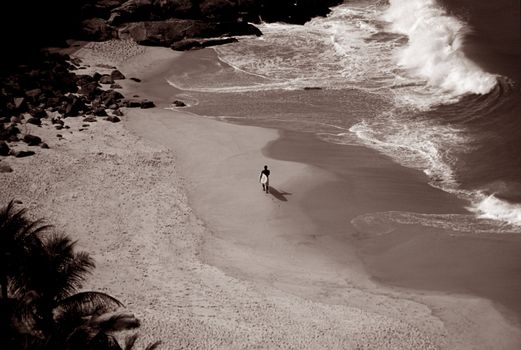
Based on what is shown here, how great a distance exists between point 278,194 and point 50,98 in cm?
1678

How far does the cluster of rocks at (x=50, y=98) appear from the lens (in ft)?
105

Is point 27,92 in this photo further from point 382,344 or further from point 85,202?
point 382,344

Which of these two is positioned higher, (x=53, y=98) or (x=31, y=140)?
(x=53, y=98)

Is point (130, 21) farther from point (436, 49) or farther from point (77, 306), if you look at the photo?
point (77, 306)

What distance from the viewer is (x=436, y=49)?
42875 mm

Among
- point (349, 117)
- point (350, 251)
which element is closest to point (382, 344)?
point (350, 251)

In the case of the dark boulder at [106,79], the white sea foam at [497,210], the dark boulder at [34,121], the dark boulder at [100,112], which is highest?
the dark boulder at [106,79]

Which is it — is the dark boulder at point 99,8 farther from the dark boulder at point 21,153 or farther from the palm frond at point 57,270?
the palm frond at point 57,270

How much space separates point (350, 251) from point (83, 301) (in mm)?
11363

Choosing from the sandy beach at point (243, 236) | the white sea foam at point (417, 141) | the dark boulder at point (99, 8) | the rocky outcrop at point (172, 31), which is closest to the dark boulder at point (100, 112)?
the sandy beach at point (243, 236)

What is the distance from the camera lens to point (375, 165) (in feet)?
94.9

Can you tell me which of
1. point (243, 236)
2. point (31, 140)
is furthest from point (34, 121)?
point (243, 236)

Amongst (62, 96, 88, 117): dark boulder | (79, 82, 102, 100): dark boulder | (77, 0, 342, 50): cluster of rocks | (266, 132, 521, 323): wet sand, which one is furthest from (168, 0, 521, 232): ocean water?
(62, 96, 88, 117): dark boulder

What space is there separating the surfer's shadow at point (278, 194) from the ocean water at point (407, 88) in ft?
15.6
